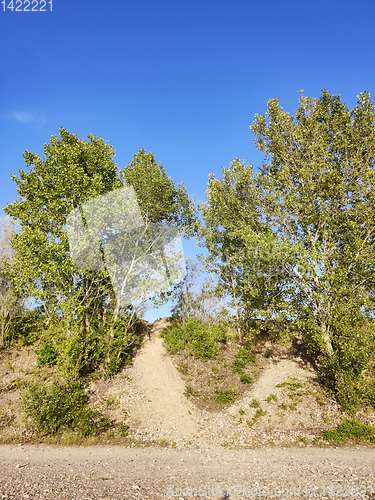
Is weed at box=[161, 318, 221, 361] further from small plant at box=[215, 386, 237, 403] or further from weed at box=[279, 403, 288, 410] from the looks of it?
weed at box=[279, 403, 288, 410]

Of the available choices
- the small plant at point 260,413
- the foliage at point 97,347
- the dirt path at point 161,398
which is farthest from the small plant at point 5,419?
the small plant at point 260,413

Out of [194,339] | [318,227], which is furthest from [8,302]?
[318,227]

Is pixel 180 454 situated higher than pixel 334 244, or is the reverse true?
pixel 334 244

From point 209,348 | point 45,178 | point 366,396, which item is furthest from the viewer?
point 209,348

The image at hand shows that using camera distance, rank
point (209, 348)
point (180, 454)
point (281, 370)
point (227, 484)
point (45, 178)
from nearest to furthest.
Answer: point (227, 484)
point (180, 454)
point (45, 178)
point (281, 370)
point (209, 348)

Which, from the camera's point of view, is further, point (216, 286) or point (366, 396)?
point (216, 286)

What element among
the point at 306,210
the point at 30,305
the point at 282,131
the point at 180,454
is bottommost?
the point at 180,454

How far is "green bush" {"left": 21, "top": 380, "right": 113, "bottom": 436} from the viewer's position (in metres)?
12.3

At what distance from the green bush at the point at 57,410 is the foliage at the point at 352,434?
35.4ft

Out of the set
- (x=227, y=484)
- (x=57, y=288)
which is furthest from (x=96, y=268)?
(x=227, y=484)

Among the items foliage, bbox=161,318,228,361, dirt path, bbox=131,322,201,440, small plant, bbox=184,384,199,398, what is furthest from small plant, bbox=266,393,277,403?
foliage, bbox=161,318,228,361

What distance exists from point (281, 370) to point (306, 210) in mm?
11093

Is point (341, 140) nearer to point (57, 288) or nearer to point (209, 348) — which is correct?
point (209, 348)

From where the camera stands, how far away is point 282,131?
20500mm
